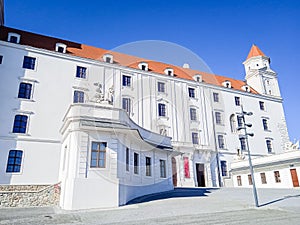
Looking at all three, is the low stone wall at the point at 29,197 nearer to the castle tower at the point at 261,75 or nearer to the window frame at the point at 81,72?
the window frame at the point at 81,72

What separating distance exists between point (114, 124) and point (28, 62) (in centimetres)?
1364

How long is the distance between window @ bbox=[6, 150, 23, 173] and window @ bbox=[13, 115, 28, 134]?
169cm

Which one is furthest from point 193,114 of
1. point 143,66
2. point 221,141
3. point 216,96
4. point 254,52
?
point 254,52

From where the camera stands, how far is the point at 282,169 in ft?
72.8

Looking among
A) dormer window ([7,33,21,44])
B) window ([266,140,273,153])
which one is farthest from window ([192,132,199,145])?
dormer window ([7,33,21,44])

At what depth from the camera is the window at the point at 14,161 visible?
1678 centimetres

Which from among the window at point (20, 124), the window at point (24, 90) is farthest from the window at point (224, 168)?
the window at point (24, 90)

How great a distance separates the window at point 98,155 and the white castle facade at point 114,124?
0.05 metres

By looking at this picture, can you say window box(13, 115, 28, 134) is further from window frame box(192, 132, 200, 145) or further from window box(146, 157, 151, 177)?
window frame box(192, 132, 200, 145)

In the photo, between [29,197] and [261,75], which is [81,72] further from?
[261,75]

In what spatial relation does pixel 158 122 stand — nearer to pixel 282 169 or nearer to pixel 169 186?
pixel 169 186

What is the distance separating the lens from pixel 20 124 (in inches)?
719

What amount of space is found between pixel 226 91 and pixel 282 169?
41.1 feet

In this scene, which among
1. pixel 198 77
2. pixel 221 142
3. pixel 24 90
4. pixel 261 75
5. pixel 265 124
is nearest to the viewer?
pixel 24 90
